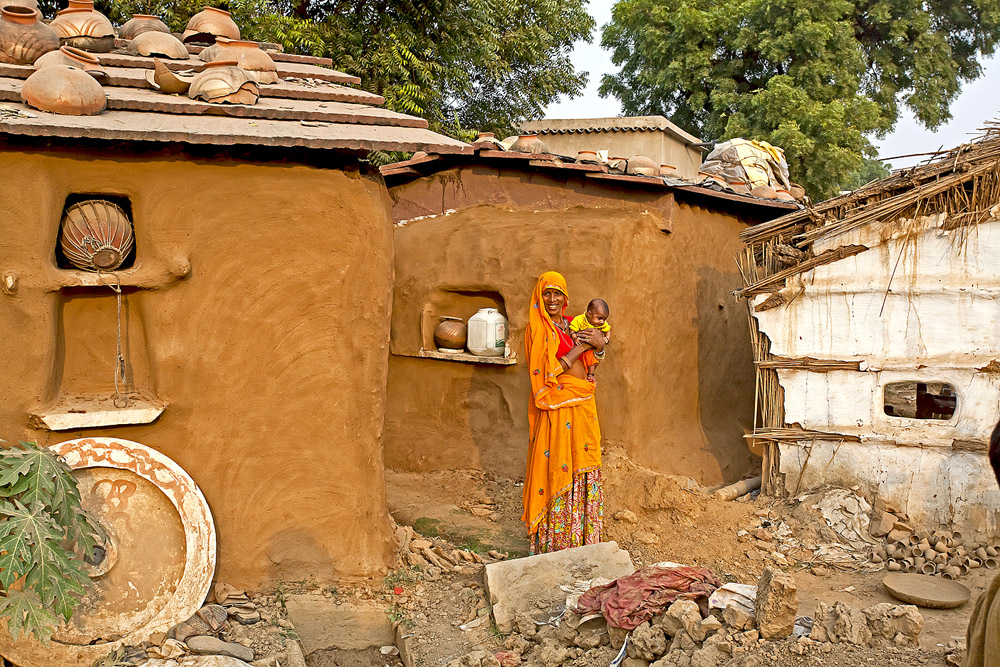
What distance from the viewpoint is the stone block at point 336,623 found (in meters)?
4.27

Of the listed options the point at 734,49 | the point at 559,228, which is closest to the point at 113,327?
the point at 559,228

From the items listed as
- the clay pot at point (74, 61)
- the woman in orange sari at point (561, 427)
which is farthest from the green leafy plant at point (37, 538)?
the woman in orange sari at point (561, 427)

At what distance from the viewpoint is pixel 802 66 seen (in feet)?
46.1

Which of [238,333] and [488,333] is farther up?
[488,333]

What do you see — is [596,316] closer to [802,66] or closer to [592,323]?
[592,323]

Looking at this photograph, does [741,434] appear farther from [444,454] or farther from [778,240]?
[444,454]

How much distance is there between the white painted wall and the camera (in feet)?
17.9

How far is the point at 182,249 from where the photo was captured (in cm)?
405

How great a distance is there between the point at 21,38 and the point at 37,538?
3.03m

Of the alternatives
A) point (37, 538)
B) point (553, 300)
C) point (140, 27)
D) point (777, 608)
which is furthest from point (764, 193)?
point (37, 538)

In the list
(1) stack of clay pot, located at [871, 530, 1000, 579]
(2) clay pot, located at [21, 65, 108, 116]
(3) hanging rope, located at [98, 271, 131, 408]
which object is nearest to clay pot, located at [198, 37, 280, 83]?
(2) clay pot, located at [21, 65, 108, 116]

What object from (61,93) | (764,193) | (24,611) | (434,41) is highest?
(434,41)

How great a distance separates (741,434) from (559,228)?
2.77 m

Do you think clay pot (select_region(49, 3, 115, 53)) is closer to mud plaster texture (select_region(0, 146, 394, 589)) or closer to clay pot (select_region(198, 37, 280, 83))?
clay pot (select_region(198, 37, 280, 83))
